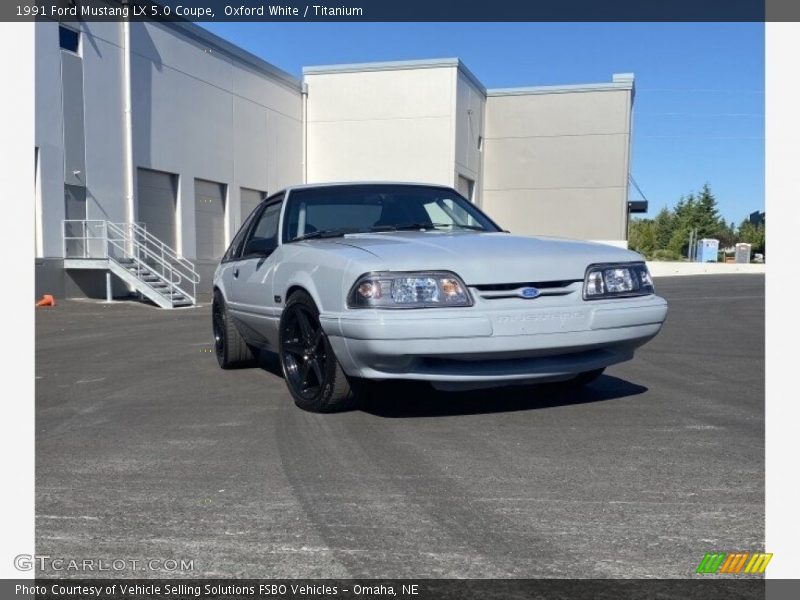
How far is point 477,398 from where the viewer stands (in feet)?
16.5

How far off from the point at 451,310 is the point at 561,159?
1226 inches

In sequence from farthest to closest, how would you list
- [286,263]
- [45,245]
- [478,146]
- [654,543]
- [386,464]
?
1. [478,146]
2. [45,245]
3. [286,263]
4. [386,464]
5. [654,543]

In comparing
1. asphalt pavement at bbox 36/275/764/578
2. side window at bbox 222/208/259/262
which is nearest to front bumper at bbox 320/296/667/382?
asphalt pavement at bbox 36/275/764/578

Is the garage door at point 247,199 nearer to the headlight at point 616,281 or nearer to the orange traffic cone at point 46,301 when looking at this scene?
the orange traffic cone at point 46,301

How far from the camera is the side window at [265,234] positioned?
5.63 metres

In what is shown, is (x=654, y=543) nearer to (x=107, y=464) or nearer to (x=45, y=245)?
(x=107, y=464)

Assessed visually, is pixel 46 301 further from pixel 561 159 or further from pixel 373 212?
pixel 561 159

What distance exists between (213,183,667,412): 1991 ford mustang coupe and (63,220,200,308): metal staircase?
1235cm

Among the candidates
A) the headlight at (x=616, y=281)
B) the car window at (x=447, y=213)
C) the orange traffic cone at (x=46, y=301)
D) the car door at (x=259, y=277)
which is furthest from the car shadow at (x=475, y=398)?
the orange traffic cone at (x=46, y=301)

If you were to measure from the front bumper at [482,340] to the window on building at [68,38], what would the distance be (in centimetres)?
1522

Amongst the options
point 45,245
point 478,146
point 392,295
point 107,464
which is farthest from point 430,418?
point 478,146

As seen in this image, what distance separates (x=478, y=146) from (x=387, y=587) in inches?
1244

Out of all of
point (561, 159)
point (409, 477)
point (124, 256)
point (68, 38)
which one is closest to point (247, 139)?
point (124, 256)

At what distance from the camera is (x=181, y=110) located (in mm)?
20703
